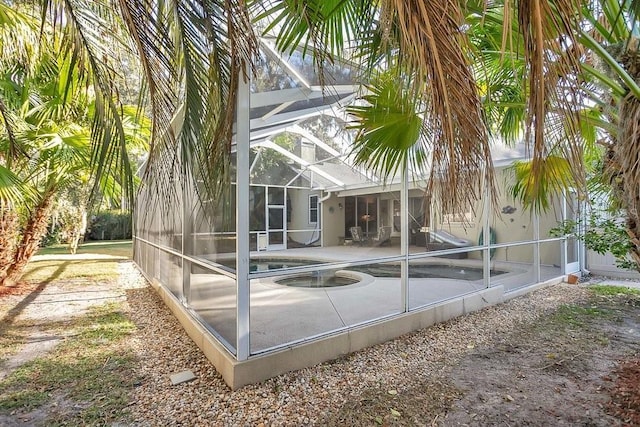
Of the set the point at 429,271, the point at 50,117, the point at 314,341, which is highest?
the point at 50,117

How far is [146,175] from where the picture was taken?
203 cm

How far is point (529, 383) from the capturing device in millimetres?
3162

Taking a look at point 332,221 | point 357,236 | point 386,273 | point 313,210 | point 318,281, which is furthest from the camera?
point 313,210

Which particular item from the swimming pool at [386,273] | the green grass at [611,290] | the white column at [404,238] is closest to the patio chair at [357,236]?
the swimming pool at [386,273]

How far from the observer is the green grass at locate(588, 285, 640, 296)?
6625 mm

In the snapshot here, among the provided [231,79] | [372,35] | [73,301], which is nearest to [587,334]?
[372,35]

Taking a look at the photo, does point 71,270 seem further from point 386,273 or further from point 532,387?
point 532,387

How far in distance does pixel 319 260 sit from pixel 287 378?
110 inches

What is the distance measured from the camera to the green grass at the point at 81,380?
2.80 meters

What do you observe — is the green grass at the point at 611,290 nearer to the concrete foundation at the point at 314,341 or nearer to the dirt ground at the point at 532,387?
the dirt ground at the point at 532,387

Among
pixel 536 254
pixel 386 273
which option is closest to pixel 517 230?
pixel 536 254

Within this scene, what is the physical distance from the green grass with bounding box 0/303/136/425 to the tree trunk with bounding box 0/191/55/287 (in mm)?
4226

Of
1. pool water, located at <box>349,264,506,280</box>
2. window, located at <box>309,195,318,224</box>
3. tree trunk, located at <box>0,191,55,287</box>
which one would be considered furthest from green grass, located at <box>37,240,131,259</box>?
pool water, located at <box>349,264,506,280</box>

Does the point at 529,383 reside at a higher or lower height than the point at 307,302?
lower
